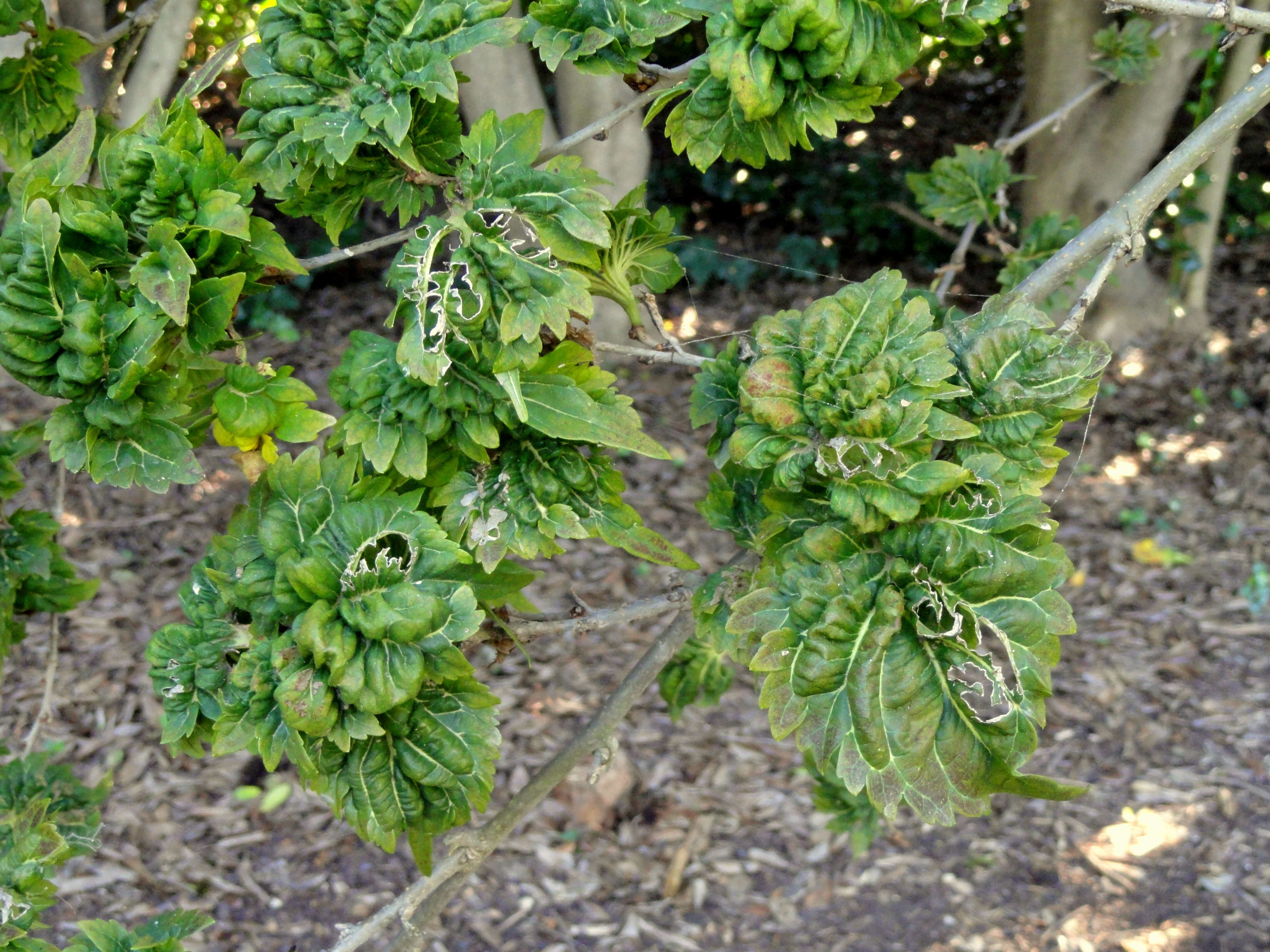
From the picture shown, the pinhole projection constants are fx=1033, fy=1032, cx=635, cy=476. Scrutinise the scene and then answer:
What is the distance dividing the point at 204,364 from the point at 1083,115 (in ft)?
13.7

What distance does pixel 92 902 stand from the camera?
287 centimetres

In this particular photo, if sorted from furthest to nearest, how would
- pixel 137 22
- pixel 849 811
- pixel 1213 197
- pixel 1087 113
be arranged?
1. pixel 1213 197
2. pixel 1087 113
3. pixel 849 811
4. pixel 137 22

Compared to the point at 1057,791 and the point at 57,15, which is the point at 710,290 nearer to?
the point at 57,15

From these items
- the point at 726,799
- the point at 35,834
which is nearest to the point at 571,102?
the point at 726,799

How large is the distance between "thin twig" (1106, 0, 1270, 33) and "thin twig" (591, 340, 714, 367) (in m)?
0.66

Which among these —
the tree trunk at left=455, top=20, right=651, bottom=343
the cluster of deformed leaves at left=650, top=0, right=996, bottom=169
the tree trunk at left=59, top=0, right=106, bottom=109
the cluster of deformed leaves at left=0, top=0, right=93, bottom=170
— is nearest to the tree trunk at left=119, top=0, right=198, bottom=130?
the tree trunk at left=59, top=0, right=106, bottom=109

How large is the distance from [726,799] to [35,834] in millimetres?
2185

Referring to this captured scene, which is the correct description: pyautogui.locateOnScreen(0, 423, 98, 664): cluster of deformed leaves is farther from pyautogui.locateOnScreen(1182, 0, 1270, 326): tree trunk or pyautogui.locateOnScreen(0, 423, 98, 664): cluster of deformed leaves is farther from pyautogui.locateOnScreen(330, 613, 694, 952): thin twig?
pyautogui.locateOnScreen(1182, 0, 1270, 326): tree trunk

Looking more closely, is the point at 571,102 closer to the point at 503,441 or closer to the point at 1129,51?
the point at 1129,51

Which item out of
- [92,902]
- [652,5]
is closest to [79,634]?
[92,902]

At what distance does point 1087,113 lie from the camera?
172 inches

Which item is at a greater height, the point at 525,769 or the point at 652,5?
the point at 652,5

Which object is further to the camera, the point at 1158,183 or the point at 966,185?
the point at 966,185

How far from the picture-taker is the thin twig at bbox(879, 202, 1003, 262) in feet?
10.9
